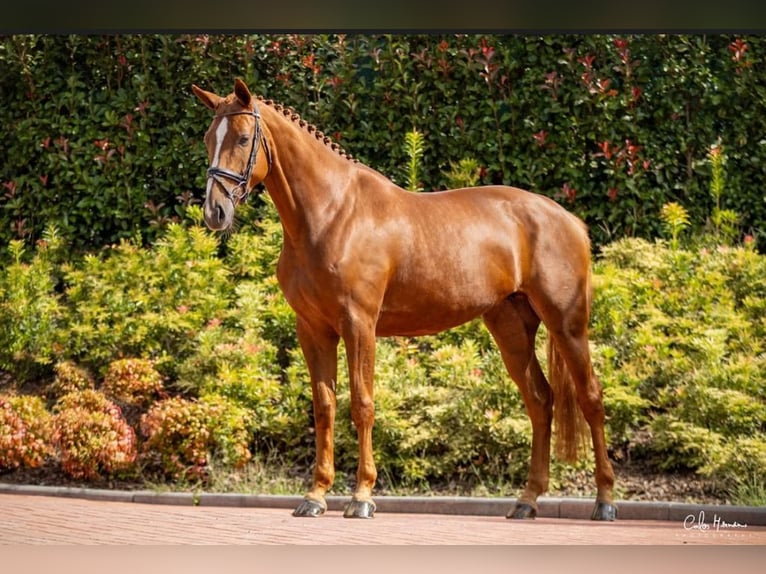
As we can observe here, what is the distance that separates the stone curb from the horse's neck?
66.3 inches

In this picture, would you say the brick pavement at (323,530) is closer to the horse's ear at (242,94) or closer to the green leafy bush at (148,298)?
the green leafy bush at (148,298)

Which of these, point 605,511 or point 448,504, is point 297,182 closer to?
point 448,504

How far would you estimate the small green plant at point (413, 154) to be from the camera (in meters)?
7.62

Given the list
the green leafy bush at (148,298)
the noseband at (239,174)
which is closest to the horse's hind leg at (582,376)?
the noseband at (239,174)

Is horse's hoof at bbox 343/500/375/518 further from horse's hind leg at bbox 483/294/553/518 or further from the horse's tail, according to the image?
the horse's tail

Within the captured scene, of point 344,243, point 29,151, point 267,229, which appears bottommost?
point 344,243

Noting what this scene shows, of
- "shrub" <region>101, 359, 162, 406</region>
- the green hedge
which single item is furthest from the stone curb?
the green hedge

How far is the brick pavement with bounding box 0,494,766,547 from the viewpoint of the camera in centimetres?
509

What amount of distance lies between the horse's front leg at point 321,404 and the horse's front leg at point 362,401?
0.46ft
